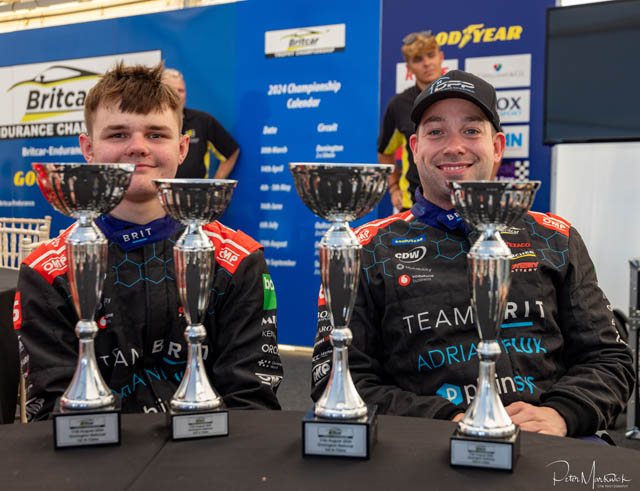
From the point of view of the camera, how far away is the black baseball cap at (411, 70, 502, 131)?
1.42 metres

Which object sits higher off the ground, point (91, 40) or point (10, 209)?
point (91, 40)

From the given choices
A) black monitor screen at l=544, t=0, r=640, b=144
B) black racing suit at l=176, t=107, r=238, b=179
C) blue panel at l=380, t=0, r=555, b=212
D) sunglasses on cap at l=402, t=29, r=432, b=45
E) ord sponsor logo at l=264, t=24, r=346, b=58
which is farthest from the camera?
black racing suit at l=176, t=107, r=238, b=179

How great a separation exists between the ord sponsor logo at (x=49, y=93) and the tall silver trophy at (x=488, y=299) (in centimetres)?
448

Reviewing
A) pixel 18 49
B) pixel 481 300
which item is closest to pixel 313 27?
pixel 18 49

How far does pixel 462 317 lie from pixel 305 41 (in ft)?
11.0

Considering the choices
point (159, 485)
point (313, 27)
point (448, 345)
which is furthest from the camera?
point (313, 27)

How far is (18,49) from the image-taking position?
563 centimetres

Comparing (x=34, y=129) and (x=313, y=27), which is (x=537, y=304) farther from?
(x=34, y=129)

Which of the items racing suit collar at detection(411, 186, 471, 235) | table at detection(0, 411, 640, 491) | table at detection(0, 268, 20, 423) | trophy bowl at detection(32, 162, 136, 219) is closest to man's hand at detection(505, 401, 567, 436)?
table at detection(0, 411, 640, 491)

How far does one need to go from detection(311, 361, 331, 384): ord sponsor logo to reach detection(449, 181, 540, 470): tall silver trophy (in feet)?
1.39

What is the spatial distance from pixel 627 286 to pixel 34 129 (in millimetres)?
4577

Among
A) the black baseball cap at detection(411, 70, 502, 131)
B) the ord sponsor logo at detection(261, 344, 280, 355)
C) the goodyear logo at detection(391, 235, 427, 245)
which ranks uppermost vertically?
the black baseball cap at detection(411, 70, 502, 131)

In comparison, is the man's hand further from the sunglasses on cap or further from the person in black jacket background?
the person in black jacket background

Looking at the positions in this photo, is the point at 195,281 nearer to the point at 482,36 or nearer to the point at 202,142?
the point at 482,36
